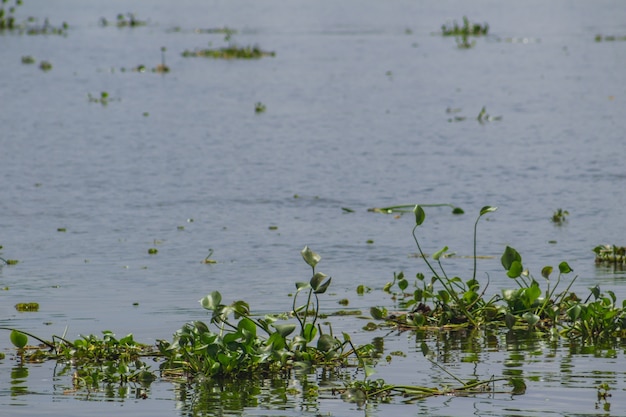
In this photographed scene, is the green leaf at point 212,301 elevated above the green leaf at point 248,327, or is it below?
above

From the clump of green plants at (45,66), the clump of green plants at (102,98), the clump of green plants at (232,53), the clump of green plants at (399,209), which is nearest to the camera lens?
the clump of green plants at (399,209)

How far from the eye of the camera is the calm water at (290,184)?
846 centimetres

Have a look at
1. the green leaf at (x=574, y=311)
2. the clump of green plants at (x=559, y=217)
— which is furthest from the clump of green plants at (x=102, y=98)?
the green leaf at (x=574, y=311)

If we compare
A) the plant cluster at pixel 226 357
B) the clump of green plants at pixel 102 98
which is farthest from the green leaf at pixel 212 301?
the clump of green plants at pixel 102 98

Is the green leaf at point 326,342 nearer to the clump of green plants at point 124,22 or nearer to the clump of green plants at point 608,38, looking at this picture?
the clump of green plants at point 608,38

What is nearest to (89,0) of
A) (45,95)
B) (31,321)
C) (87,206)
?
(45,95)

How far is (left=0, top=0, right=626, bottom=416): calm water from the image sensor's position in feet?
27.8

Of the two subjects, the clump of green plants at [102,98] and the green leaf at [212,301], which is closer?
the green leaf at [212,301]

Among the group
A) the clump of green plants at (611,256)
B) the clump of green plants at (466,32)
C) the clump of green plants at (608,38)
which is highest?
the clump of green plants at (466,32)

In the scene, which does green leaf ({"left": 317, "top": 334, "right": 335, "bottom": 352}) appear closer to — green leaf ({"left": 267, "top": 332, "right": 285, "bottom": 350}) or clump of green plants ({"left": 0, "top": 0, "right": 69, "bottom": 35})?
green leaf ({"left": 267, "top": 332, "right": 285, "bottom": 350})

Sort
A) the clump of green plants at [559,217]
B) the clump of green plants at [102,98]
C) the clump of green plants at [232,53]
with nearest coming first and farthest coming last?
the clump of green plants at [559,217]
the clump of green plants at [102,98]
the clump of green plants at [232,53]

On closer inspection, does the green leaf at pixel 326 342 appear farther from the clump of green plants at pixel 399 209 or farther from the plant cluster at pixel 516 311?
the clump of green plants at pixel 399 209

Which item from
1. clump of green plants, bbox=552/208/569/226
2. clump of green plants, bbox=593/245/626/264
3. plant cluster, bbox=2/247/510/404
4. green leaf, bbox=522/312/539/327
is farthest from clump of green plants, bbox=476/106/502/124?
plant cluster, bbox=2/247/510/404

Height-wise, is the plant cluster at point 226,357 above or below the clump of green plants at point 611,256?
below
